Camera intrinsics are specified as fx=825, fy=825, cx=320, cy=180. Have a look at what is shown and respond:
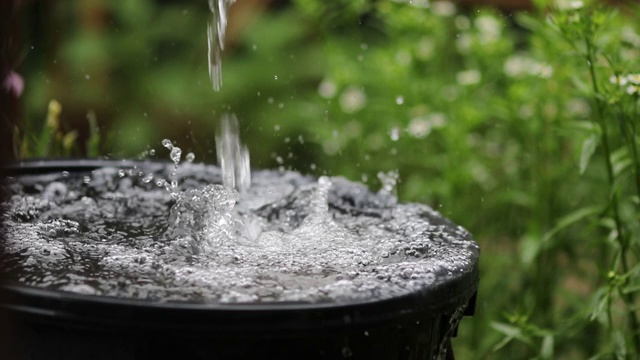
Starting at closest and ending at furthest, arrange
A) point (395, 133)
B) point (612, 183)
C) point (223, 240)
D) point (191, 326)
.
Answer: point (191, 326)
point (223, 240)
point (612, 183)
point (395, 133)

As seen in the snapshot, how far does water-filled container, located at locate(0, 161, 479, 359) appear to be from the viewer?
3.67 feet

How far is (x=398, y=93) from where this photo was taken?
10.0 ft

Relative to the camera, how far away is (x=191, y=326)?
1.12 metres

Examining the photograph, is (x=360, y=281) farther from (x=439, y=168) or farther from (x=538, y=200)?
(x=439, y=168)

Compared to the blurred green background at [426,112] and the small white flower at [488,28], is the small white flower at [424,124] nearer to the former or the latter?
the blurred green background at [426,112]

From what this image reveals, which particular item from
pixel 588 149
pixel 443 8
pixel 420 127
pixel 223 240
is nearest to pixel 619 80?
pixel 588 149

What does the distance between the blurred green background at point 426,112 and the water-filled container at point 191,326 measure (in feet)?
2.60

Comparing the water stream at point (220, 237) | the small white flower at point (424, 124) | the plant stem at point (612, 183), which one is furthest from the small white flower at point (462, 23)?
the plant stem at point (612, 183)

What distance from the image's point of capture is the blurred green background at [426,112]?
2.46m

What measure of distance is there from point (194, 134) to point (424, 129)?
188 cm

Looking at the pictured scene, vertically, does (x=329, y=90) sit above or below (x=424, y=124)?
above

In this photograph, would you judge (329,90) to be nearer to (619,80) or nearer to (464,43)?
(464,43)

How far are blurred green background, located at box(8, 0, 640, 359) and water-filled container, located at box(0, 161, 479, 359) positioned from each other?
2.60 feet

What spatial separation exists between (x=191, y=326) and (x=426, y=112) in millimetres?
Result: 1982
